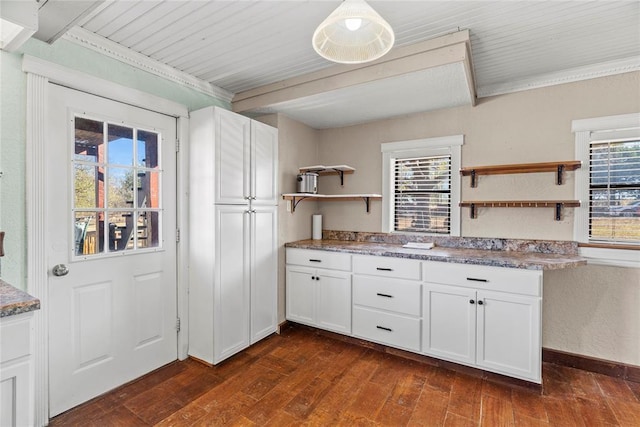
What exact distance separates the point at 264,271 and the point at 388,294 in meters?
1.19

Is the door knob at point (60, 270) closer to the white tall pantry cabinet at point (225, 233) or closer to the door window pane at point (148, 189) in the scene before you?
the door window pane at point (148, 189)

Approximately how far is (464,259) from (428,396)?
39.7 inches

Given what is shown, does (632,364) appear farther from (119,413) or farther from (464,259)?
(119,413)

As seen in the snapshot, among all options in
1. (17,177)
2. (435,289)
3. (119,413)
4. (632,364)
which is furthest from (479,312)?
(17,177)

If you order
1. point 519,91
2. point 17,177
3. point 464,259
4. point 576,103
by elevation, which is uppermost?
point 519,91

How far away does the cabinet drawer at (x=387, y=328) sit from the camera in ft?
8.26

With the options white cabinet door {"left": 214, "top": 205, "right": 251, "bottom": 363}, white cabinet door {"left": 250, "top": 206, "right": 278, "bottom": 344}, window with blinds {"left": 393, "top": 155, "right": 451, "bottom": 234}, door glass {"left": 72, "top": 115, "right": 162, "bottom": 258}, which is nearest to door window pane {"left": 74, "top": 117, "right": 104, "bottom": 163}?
door glass {"left": 72, "top": 115, "right": 162, "bottom": 258}

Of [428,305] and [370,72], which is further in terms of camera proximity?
[428,305]

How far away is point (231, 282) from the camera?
8.38 ft

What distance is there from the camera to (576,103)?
8.05 ft

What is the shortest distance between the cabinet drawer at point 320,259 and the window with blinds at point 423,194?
2.66 feet

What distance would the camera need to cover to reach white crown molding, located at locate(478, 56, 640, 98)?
2.28 m

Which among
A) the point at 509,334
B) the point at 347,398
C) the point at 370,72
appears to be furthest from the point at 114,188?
the point at 509,334

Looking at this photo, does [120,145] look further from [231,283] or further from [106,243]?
[231,283]
